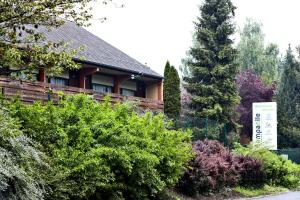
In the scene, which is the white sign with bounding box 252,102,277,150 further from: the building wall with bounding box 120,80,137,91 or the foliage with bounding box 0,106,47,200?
the foliage with bounding box 0,106,47,200

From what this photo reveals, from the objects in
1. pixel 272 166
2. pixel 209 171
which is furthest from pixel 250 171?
pixel 209 171

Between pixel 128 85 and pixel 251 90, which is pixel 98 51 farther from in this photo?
pixel 251 90

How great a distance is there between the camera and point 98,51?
109ft

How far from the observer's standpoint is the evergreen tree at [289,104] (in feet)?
158

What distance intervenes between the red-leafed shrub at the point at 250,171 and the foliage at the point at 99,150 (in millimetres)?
7086

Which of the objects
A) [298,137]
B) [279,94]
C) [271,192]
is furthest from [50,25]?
[279,94]

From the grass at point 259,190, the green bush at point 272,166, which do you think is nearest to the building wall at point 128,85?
the green bush at point 272,166

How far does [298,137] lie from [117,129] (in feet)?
122

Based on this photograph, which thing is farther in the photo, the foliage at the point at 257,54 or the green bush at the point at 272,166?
the foliage at the point at 257,54

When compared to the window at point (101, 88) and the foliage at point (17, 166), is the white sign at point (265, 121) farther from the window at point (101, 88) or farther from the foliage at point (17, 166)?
the foliage at point (17, 166)

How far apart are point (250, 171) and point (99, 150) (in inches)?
460

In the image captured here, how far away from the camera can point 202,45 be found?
4194cm

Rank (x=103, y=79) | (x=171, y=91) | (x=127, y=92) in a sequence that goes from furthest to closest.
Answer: (x=171, y=91), (x=127, y=92), (x=103, y=79)

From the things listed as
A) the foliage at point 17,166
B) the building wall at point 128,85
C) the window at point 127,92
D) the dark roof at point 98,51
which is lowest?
the foliage at point 17,166
